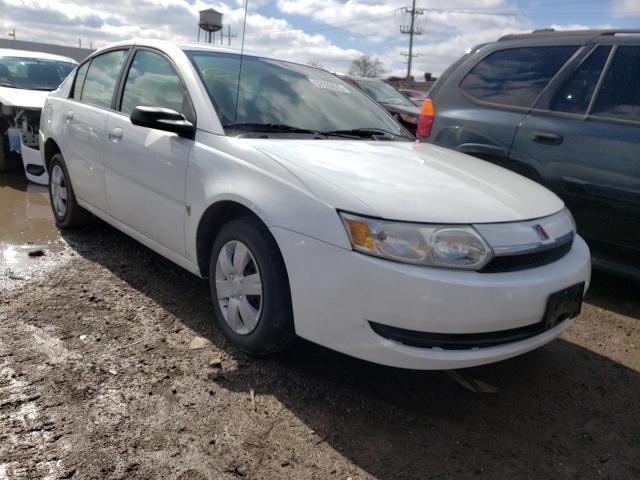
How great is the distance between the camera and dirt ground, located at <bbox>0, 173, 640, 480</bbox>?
214 centimetres

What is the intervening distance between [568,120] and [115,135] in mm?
3133

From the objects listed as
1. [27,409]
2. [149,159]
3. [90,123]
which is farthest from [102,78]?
[27,409]

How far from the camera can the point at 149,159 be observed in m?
3.36

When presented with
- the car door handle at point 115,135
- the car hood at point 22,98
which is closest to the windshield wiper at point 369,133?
the car door handle at point 115,135

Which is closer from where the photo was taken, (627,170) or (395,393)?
(395,393)

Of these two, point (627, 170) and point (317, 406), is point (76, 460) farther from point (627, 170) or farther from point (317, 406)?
point (627, 170)

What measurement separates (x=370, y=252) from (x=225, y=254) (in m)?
0.95

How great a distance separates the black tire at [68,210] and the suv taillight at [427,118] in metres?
2.92

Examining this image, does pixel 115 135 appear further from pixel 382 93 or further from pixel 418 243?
pixel 382 93

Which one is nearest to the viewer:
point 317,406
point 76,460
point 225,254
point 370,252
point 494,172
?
point 76,460

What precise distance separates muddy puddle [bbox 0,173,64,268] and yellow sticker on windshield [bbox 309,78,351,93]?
2432 millimetres

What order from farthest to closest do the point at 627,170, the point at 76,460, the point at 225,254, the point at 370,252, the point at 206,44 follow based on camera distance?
1. the point at 206,44
2. the point at 627,170
3. the point at 225,254
4. the point at 370,252
5. the point at 76,460

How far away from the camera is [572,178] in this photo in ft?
12.6

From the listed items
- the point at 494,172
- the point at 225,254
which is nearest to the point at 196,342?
the point at 225,254
